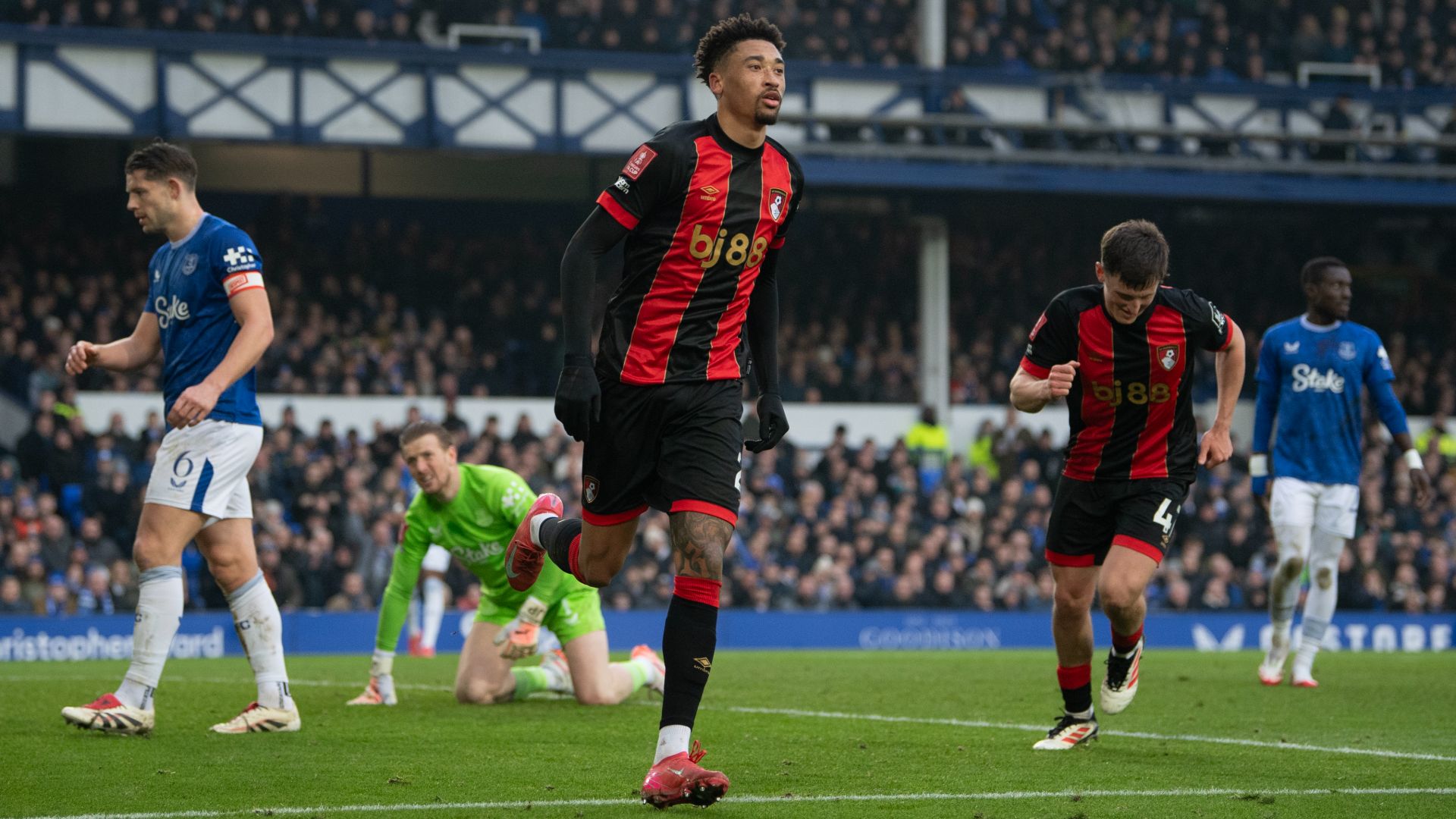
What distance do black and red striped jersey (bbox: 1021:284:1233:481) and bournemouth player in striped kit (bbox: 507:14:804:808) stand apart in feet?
5.38

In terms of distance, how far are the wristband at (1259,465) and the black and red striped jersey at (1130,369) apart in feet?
13.9

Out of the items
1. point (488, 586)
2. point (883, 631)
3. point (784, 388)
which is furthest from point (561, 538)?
point (784, 388)

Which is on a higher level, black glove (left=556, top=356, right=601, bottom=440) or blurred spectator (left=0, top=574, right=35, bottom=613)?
black glove (left=556, top=356, right=601, bottom=440)

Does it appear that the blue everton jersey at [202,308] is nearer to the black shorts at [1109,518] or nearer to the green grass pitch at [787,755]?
the green grass pitch at [787,755]

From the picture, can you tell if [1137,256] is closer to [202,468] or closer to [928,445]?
[202,468]

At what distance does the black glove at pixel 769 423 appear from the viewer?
21.2 feet

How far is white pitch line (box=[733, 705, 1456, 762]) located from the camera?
7355 mm

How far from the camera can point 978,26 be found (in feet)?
92.5

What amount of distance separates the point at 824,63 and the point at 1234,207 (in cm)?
877

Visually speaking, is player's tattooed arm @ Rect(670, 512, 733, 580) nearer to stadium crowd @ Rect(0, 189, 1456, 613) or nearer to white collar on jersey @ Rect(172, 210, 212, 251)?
white collar on jersey @ Rect(172, 210, 212, 251)

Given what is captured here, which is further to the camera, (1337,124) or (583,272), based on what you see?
(1337,124)

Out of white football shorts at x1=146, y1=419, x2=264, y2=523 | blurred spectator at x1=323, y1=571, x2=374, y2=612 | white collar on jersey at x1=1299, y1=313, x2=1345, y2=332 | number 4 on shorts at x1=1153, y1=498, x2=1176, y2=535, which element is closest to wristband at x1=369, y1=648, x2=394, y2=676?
white football shorts at x1=146, y1=419, x2=264, y2=523

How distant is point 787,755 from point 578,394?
2.30 m

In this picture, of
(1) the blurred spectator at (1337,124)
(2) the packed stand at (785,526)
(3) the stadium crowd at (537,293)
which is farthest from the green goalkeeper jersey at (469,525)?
(1) the blurred spectator at (1337,124)
